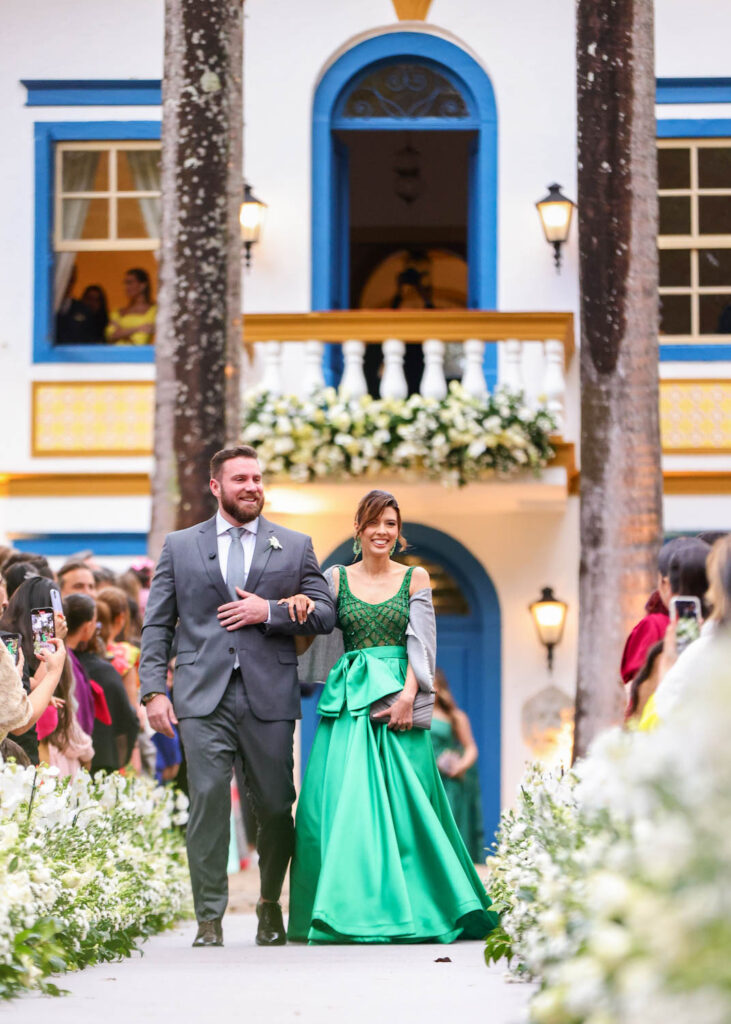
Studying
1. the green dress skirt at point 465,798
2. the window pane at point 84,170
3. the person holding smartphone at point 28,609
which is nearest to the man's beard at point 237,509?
the person holding smartphone at point 28,609

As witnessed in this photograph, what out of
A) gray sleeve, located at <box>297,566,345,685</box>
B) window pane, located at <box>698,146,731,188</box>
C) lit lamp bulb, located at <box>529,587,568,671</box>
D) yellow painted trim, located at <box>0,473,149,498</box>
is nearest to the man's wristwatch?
gray sleeve, located at <box>297,566,345,685</box>

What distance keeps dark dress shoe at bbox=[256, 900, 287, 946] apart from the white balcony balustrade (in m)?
7.51

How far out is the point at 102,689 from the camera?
8.30 meters

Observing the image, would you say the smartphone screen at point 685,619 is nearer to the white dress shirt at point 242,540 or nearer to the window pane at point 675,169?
the white dress shirt at point 242,540

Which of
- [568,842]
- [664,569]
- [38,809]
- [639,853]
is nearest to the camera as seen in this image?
[639,853]

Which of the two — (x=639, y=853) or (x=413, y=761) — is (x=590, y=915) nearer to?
(x=639, y=853)

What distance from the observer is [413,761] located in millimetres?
7488

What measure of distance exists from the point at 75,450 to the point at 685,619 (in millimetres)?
11079

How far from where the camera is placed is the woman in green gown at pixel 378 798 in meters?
7.05

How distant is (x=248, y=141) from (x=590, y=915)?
535 inches

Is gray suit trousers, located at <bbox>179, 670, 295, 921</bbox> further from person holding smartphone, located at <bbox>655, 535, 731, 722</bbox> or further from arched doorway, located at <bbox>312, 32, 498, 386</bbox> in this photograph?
arched doorway, located at <bbox>312, 32, 498, 386</bbox>

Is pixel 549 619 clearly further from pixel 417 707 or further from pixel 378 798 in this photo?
pixel 378 798

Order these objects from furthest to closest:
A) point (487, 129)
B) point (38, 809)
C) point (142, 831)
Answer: point (487, 129)
point (142, 831)
point (38, 809)

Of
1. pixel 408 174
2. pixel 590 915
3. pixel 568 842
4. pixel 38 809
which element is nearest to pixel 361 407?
pixel 408 174
